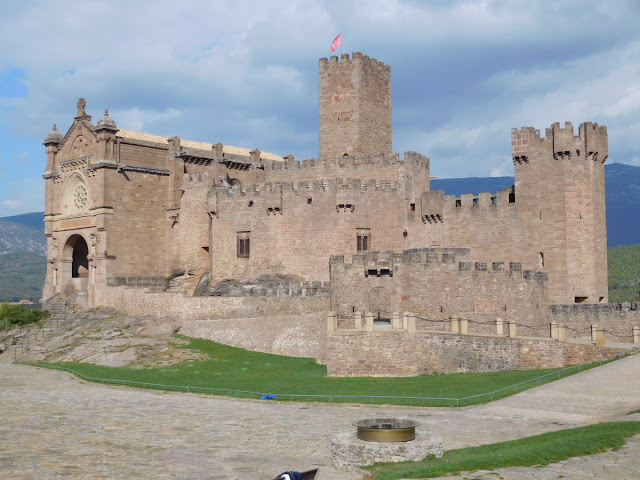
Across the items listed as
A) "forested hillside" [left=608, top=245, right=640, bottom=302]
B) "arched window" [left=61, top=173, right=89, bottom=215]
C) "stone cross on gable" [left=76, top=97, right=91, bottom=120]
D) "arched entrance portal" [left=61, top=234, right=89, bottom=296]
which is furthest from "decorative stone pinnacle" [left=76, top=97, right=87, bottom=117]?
"forested hillside" [left=608, top=245, right=640, bottom=302]

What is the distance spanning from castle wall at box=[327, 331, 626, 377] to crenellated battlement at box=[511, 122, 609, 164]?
15304mm

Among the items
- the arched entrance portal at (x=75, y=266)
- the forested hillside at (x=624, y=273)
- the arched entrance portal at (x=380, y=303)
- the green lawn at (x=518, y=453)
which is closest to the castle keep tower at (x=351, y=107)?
the arched entrance portal at (x=380, y=303)

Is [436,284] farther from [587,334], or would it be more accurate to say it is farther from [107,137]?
[107,137]

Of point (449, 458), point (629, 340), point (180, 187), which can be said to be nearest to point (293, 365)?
point (629, 340)

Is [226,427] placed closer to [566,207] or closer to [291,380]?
[291,380]

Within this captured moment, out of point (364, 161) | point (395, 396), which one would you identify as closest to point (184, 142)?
point (364, 161)

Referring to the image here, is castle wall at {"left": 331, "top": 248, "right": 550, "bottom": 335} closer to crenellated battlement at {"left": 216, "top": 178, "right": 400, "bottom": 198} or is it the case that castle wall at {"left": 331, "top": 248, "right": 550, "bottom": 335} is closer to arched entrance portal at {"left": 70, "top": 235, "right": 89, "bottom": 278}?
crenellated battlement at {"left": 216, "top": 178, "right": 400, "bottom": 198}

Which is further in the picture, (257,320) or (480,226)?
(480,226)

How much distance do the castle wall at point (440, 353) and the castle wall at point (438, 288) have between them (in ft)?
9.95

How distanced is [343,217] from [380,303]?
34.2 ft

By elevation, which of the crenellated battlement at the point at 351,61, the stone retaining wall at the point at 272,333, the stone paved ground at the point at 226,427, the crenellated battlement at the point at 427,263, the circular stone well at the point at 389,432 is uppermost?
the crenellated battlement at the point at 351,61

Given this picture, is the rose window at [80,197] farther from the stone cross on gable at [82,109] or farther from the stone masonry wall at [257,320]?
the stone masonry wall at [257,320]

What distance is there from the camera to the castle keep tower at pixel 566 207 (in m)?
42.5

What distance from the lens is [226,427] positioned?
2192cm
